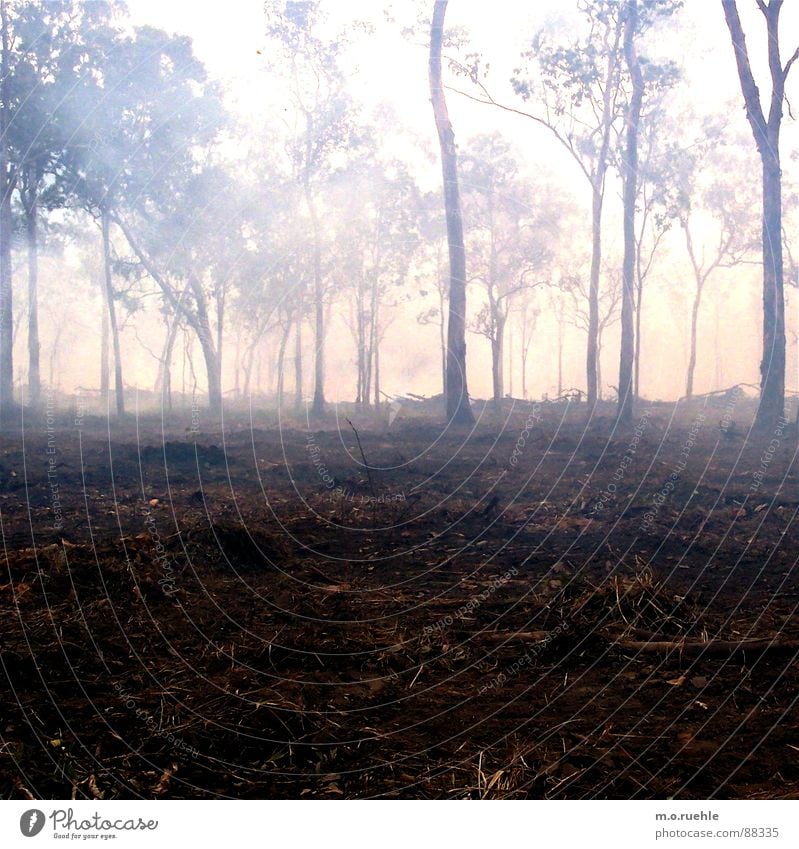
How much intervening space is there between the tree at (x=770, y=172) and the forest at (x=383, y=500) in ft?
0.29

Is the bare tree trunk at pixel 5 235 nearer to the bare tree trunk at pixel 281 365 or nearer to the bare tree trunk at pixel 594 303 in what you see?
the bare tree trunk at pixel 281 365

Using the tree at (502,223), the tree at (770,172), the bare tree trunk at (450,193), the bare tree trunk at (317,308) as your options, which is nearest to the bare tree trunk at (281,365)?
the bare tree trunk at (317,308)

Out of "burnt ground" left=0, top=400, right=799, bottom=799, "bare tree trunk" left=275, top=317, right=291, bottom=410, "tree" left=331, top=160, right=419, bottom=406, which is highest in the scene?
"tree" left=331, top=160, right=419, bottom=406

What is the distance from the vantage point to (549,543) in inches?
372

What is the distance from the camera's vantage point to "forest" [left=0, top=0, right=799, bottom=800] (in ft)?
15.0

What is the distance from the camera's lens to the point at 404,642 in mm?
6168

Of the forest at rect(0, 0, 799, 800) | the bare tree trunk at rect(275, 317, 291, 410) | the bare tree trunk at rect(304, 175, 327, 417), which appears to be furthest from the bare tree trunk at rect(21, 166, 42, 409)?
the bare tree trunk at rect(304, 175, 327, 417)

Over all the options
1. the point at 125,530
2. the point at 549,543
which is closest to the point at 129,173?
the point at 125,530

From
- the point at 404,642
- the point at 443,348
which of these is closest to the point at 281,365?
the point at 443,348

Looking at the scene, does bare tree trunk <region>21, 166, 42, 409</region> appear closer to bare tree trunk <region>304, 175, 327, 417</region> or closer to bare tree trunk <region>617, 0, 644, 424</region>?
bare tree trunk <region>304, 175, 327, 417</region>

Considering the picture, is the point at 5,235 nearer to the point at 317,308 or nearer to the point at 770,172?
the point at 317,308

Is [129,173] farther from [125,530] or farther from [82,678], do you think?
[82,678]

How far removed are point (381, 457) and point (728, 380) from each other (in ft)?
154

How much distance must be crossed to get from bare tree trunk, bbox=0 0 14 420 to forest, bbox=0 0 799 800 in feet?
0.57
